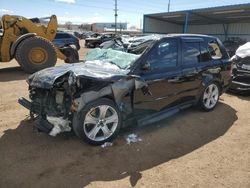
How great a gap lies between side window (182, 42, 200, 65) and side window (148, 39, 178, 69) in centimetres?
26

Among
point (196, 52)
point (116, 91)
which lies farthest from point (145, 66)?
point (196, 52)

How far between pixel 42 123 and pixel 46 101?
367 mm

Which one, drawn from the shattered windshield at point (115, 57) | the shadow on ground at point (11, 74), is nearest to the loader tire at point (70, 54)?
the shadow on ground at point (11, 74)

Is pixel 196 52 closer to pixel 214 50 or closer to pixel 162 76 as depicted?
pixel 214 50

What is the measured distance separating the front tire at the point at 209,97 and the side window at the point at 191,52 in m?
0.74

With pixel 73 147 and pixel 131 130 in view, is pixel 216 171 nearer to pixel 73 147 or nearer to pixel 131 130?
pixel 131 130

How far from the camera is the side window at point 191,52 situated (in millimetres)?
5086

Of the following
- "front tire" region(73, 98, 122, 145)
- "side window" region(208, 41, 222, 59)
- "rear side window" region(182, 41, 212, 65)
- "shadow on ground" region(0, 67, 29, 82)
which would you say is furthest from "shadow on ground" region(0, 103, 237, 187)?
"shadow on ground" region(0, 67, 29, 82)

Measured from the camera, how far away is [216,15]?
25.6 m

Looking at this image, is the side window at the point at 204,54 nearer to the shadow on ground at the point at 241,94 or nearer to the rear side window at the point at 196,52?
the rear side window at the point at 196,52

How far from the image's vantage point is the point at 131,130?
15.6 feet

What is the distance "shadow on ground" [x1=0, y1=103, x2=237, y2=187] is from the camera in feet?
11.0

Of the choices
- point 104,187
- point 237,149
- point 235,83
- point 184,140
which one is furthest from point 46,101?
point 235,83

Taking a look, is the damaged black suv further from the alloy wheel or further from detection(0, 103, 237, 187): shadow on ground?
detection(0, 103, 237, 187): shadow on ground
